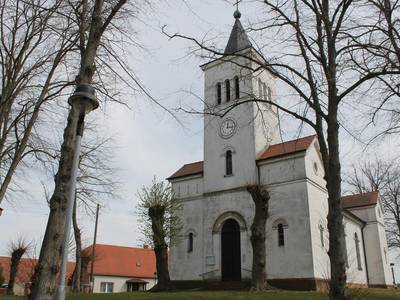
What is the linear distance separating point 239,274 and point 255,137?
8925 mm

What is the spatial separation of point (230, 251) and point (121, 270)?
27.9 m

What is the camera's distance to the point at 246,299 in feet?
45.9

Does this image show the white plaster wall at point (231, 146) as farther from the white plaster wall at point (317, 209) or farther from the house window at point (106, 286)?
the house window at point (106, 286)

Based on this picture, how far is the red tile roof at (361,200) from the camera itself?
39134mm

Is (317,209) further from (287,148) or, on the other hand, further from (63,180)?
(63,180)

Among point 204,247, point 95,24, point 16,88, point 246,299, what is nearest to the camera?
point 95,24

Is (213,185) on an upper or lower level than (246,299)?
upper

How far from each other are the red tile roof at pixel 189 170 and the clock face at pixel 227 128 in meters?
3.12

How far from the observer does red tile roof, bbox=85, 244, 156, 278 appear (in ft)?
157

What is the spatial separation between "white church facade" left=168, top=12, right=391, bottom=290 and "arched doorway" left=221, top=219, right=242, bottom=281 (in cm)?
6

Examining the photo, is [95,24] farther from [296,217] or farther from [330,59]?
[296,217]

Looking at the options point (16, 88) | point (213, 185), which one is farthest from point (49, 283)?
point (213, 185)

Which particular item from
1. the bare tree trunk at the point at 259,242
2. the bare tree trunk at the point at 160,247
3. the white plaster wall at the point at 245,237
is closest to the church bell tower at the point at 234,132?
the white plaster wall at the point at 245,237

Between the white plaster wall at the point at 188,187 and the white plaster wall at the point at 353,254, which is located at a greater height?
the white plaster wall at the point at 188,187
